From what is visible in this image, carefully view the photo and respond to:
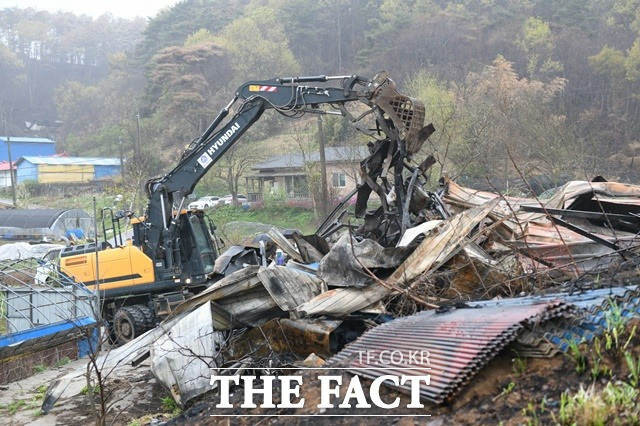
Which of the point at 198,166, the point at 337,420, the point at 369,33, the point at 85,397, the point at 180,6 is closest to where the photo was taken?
the point at 337,420

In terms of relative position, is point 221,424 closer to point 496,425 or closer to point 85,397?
point 496,425

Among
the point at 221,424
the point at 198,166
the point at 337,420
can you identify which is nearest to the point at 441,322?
the point at 337,420

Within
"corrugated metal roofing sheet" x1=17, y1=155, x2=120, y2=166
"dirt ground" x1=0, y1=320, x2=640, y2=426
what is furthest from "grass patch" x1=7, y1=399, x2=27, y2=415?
"corrugated metal roofing sheet" x1=17, y1=155, x2=120, y2=166

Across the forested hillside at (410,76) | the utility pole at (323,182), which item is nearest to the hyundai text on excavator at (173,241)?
the forested hillside at (410,76)

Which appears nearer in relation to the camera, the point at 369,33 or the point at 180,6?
the point at 369,33

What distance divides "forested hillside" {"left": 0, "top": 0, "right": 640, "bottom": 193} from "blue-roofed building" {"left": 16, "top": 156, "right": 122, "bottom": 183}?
3.68 meters

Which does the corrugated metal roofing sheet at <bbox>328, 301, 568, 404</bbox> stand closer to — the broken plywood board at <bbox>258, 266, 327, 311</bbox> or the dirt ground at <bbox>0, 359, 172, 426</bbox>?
the broken plywood board at <bbox>258, 266, 327, 311</bbox>

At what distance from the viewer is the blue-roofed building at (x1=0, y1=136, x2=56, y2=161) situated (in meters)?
67.4

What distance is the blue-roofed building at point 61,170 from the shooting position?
5347cm

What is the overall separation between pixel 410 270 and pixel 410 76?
45484 millimetres

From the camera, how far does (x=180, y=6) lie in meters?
84.9

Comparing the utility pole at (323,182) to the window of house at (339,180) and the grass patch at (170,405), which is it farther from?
the grass patch at (170,405)

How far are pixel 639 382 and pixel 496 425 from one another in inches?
29.7

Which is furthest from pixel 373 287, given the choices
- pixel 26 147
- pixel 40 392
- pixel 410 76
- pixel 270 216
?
pixel 26 147
